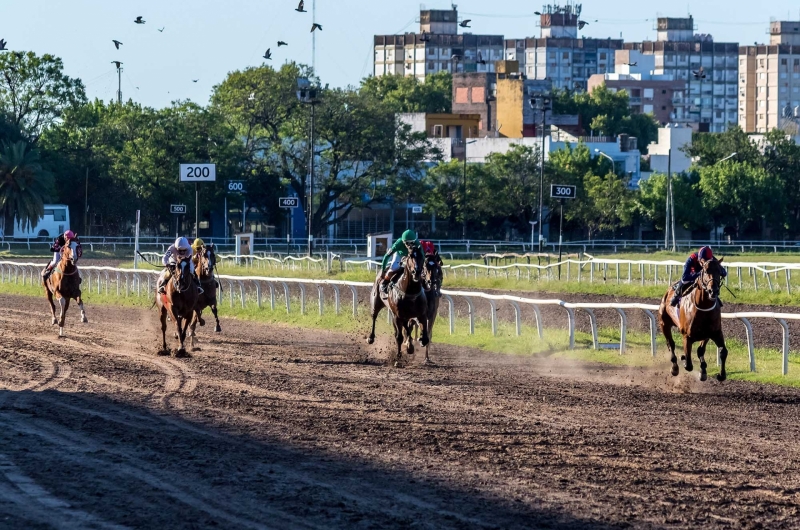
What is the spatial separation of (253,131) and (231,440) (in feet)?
216

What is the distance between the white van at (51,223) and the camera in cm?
7019

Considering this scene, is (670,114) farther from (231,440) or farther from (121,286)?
(231,440)

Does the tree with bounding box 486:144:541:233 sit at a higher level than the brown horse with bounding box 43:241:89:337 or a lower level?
higher

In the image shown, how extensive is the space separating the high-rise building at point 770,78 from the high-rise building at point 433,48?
3530 cm

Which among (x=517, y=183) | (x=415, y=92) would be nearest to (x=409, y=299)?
(x=517, y=183)

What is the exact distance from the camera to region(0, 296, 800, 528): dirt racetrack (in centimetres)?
796

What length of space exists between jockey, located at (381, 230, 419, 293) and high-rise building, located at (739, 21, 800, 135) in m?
166

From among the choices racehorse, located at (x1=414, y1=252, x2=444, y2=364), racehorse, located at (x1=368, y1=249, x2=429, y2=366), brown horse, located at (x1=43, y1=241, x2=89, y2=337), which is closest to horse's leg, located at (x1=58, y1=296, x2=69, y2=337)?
brown horse, located at (x1=43, y1=241, x2=89, y2=337)

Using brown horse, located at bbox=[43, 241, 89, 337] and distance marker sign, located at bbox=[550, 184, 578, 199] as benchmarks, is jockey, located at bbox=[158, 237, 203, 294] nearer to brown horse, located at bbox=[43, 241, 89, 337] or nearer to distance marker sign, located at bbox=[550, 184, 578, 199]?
brown horse, located at bbox=[43, 241, 89, 337]

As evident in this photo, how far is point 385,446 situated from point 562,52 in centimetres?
18386

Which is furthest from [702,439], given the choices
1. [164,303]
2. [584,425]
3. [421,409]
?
[164,303]

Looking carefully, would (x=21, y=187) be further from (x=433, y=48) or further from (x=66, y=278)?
(x=433, y=48)

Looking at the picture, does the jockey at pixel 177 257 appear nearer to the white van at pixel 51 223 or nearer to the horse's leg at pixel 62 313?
the horse's leg at pixel 62 313

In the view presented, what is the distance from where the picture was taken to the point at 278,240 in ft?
207
